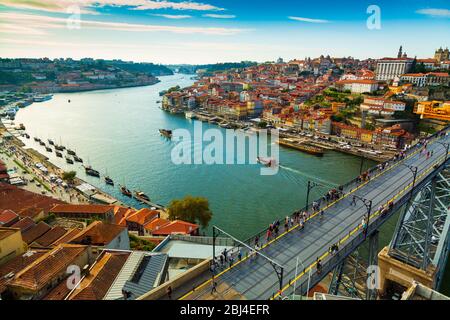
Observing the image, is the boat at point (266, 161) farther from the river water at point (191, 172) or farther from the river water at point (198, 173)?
the river water at point (191, 172)

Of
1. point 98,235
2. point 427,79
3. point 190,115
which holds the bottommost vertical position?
point 98,235

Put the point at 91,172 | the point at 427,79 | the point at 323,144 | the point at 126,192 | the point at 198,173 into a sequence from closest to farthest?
1. the point at 126,192
2. the point at 198,173
3. the point at 91,172
4. the point at 323,144
5. the point at 427,79

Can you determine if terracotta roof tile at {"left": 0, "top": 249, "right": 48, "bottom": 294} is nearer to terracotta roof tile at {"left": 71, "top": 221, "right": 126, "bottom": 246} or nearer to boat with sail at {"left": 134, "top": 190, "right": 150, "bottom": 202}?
terracotta roof tile at {"left": 71, "top": 221, "right": 126, "bottom": 246}

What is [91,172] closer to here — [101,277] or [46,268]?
[46,268]

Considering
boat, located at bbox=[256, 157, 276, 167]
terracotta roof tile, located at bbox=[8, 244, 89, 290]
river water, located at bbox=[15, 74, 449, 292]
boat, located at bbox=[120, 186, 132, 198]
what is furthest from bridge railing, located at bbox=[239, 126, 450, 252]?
boat, located at bbox=[256, 157, 276, 167]

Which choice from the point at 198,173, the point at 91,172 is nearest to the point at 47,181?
the point at 91,172

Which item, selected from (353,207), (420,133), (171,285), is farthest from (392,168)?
(420,133)
